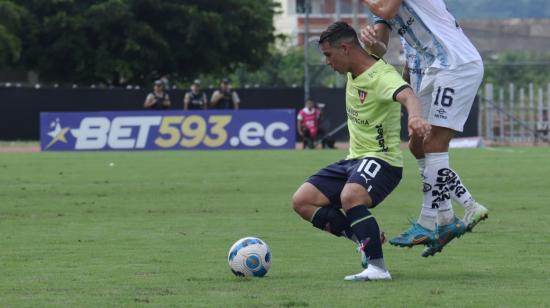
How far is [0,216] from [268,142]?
71.0 feet

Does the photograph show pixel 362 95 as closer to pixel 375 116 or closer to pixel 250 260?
pixel 375 116

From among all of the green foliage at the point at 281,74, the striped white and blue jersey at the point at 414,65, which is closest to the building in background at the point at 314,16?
the green foliage at the point at 281,74

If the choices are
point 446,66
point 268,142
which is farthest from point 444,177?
point 268,142

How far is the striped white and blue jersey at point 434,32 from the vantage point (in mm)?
9758

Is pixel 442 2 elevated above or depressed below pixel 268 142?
above

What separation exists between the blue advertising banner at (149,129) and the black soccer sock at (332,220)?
26455mm

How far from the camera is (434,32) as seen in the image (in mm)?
9758

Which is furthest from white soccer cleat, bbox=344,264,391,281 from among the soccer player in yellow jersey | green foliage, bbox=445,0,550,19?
green foliage, bbox=445,0,550,19

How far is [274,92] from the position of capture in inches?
1762

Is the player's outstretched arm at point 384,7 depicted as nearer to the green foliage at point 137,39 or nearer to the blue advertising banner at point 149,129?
the blue advertising banner at point 149,129

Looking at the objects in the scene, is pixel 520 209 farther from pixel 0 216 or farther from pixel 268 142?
pixel 268 142

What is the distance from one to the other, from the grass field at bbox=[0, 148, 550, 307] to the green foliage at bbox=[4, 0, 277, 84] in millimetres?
34004

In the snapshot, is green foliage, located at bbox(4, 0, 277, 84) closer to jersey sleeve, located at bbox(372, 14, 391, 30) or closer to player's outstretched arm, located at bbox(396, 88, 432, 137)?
jersey sleeve, located at bbox(372, 14, 391, 30)

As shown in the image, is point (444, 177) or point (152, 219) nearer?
point (444, 177)
